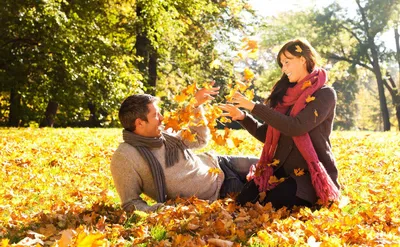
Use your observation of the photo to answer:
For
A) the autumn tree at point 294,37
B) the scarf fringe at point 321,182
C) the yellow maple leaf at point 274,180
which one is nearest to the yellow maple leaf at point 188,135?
the yellow maple leaf at point 274,180

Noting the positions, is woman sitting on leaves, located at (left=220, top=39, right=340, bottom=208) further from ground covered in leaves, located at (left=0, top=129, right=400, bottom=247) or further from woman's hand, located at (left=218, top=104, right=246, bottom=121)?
ground covered in leaves, located at (left=0, top=129, right=400, bottom=247)

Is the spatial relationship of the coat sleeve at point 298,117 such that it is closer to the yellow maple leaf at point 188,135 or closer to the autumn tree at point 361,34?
the yellow maple leaf at point 188,135

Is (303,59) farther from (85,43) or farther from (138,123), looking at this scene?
(85,43)

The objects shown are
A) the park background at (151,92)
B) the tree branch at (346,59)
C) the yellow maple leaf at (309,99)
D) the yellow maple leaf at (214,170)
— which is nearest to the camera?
the park background at (151,92)

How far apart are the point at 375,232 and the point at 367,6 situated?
86.3ft

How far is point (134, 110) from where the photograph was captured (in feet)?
14.3

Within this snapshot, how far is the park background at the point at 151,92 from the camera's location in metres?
3.70

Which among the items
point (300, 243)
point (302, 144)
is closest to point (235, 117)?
point (302, 144)

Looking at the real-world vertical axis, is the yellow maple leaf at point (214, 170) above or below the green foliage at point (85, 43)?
below

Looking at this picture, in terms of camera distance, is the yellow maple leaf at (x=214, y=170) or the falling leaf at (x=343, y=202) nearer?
the falling leaf at (x=343, y=202)

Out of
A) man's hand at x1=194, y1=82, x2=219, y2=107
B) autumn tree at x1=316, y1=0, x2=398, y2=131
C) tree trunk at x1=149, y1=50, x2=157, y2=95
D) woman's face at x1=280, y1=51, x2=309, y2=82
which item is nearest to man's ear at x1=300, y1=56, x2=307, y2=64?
woman's face at x1=280, y1=51, x2=309, y2=82

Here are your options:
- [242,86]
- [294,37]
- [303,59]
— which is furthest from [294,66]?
[294,37]

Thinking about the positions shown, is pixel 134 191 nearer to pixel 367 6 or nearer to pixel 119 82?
pixel 119 82

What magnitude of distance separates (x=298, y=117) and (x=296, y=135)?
0.16 meters
